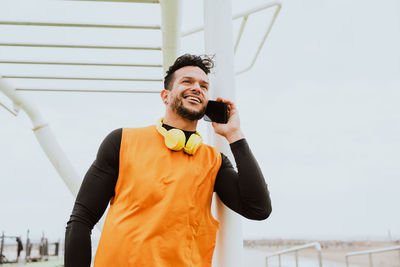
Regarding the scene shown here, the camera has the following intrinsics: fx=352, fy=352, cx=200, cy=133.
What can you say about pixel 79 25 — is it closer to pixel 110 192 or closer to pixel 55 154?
pixel 110 192

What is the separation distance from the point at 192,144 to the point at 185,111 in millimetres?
152

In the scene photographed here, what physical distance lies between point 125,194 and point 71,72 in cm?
291

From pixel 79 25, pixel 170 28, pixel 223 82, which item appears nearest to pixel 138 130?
pixel 223 82

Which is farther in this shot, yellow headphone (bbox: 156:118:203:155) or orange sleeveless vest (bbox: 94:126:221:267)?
yellow headphone (bbox: 156:118:203:155)

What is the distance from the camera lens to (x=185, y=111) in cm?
143

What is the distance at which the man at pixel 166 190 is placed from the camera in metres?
1.19

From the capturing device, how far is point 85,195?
50.1 inches

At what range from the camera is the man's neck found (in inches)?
57.9

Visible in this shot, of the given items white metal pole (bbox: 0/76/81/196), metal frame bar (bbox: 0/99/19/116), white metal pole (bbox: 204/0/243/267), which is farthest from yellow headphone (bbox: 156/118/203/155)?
white metal pole (bbox: 0/76/81/196)

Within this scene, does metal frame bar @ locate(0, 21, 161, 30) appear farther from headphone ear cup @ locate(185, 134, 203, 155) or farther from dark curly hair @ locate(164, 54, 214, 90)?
headphone ear cup @ locate(185, 134, 203, 155)

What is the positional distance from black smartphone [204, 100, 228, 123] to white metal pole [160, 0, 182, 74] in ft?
3.80

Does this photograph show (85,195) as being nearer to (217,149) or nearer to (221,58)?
(217,149)

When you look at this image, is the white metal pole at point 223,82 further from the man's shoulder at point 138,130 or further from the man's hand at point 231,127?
the man's shoulder at point 138,130

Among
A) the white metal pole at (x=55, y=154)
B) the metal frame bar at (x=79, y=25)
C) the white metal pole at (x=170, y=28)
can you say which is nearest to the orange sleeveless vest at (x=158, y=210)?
the white metal pole at (x=170, y=28)
